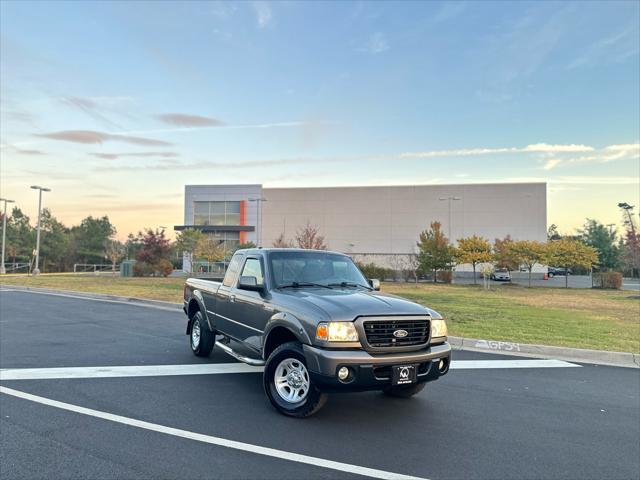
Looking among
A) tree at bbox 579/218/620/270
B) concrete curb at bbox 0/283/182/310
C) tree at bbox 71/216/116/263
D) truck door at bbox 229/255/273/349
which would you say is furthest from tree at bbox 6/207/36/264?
tree at bbox 579/218/620/270

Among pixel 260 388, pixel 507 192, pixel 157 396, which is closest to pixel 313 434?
pixel 260 388

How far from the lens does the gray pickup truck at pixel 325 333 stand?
4.43 meters

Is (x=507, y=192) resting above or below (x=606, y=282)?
above

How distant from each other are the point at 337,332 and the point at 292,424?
1.12 m

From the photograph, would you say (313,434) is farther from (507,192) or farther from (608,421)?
(507,192)

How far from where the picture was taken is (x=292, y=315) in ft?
16.0

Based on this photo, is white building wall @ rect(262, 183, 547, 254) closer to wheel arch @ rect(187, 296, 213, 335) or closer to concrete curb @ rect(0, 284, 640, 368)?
concrete curb @ rect(0, 284, 640, 368)

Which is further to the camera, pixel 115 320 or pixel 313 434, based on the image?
pixel 115 320

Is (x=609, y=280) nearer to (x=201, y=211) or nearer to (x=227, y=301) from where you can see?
(x=227, y=301)

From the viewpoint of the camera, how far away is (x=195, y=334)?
7918 mm

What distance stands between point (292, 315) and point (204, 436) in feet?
4.81

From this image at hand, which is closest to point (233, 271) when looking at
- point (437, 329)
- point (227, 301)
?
point (227, 301)

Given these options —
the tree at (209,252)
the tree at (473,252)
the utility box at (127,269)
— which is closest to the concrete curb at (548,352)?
the tree at (473,252)

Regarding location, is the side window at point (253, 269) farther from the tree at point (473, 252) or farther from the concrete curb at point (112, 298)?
the tree at point (473, 252)
